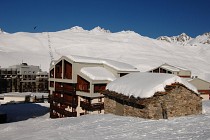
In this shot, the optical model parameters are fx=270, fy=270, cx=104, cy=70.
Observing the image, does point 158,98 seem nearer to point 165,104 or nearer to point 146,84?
point 165,104

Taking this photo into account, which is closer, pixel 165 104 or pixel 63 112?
pixel 165 104

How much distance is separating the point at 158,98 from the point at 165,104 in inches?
34.7

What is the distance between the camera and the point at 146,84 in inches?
932

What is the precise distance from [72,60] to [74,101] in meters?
6.15

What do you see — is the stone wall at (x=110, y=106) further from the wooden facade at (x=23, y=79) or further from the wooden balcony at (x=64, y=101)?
the wooden facade at (x=23, y=79)

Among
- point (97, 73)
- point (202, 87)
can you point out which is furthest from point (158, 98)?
point (202, 87)

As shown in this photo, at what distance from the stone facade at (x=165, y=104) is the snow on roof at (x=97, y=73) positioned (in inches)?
482

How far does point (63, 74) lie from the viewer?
41.9 metres

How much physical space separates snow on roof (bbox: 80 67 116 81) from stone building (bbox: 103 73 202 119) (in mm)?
11629

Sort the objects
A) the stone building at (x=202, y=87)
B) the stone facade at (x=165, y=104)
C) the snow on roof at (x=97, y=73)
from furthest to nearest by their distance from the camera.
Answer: the stone building at (x=202, y=87) → the snow on roof at (x=97, y=73) → the stone facade at (x=165, y=104)

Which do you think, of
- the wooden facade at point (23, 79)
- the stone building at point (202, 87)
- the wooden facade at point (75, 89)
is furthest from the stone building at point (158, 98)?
the wooden facade at point (23, 79)

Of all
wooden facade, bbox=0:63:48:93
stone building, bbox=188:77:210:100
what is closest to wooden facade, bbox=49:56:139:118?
stone building, bbox=188:77:210:100

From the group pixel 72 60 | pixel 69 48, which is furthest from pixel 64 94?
pixel 69 48

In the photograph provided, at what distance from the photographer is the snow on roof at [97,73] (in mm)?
37562
